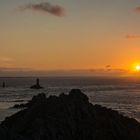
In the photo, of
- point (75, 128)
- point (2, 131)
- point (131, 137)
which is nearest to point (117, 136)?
point (131, 137)

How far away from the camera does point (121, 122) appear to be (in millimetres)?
42000

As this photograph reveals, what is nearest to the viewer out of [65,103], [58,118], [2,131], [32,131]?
[2,131]

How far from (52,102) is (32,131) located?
6.80 m

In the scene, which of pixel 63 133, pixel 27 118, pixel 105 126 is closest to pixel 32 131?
pixel 63 133

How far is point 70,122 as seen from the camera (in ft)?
127

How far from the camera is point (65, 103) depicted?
135 ft

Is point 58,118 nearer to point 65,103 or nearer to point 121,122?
point 65,103

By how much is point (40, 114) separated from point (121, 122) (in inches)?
299

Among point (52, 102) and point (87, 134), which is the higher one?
point (52, 102)

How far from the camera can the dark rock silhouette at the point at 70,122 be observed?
36.6 m

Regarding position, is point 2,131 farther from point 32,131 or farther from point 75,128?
point 75,128

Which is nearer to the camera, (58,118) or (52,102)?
(58,118)

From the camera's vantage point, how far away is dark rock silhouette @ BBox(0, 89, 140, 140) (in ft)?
120

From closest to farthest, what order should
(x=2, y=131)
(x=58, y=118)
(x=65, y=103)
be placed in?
1. (x=2, y=131)
2. (x=58, y=118)
3. (x=65, y=103)
